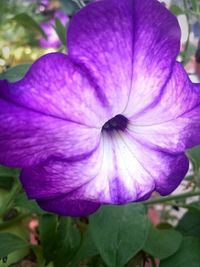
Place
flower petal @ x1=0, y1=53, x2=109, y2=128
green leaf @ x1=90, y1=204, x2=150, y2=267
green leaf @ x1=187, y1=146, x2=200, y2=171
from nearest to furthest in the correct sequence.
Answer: flower petal @ x1=0, y1=53, x2=109, y2=128
green leaf @ x1=90, y1=204, x2=150, y2=267
green leaf @ x1=187, y1=146, x2=200, y2=171

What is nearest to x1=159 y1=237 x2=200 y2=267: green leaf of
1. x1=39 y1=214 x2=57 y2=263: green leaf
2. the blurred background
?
the blurred background

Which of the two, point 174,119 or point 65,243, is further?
point 65,243

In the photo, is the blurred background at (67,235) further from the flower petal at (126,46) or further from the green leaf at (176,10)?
the flower petal at (126,46)

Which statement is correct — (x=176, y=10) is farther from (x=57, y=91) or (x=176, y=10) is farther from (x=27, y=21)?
(x=57, y=91)

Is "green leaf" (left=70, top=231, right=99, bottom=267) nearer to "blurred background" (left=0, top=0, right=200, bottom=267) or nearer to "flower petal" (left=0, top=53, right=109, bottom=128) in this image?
"blurred background" (left=0, top=0, right=200, bottom=267)

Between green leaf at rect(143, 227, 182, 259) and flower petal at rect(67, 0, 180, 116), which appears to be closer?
flower petal at rect(67, 0, 180, 116)

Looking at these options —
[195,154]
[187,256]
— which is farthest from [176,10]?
[187,256]

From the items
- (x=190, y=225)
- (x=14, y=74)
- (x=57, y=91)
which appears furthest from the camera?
(x=190, y=225)
